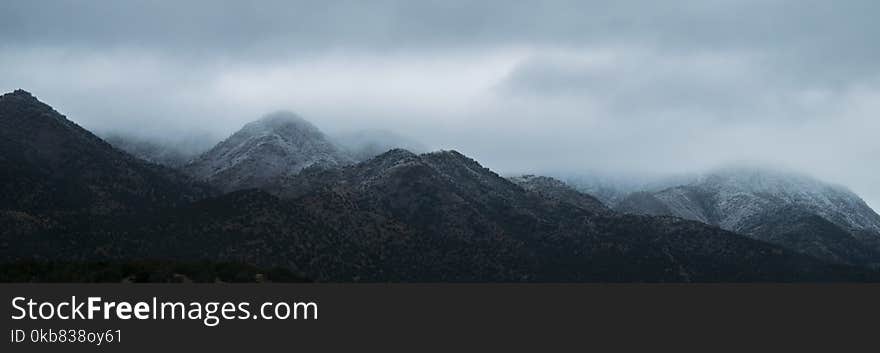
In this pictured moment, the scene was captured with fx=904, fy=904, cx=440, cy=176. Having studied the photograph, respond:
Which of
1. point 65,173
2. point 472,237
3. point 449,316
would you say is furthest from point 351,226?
point 449,316

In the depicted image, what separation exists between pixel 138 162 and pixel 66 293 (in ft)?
385

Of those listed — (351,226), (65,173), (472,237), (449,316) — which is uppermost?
(65,173)

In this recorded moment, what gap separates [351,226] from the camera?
139m

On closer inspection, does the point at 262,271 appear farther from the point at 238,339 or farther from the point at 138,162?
the point at 138,162

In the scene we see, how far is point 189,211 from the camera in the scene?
12581cm

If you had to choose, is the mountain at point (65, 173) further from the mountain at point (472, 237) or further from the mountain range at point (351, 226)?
the mountain at point (472, 237)

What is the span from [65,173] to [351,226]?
42.1 meters

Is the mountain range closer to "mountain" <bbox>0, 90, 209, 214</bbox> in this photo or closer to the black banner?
"mountain" <bbox>0, 90, 209, 214</bbox>

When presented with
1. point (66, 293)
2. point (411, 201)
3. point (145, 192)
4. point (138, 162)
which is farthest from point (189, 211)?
point (66, 293)

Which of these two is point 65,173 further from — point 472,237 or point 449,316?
point 449,316

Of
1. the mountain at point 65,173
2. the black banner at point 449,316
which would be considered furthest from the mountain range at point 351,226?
the black banner at point 449,316

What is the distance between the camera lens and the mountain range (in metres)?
114

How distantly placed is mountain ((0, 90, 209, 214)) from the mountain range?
30cm

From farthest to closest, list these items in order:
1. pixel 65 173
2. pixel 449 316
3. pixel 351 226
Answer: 1. pixel 351 226
2. pixel 65 173
3. pixel 449 316
